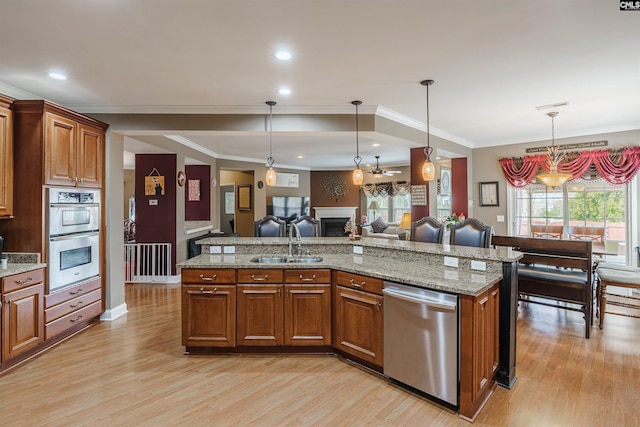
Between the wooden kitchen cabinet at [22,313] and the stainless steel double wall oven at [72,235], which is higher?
the stainless steel double wall oven at [72,235]

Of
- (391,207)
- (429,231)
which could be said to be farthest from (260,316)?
(391,207)

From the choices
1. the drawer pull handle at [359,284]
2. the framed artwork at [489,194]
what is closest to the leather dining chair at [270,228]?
the drawer pull handle at [359,284]

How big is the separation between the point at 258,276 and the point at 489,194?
5.35 m

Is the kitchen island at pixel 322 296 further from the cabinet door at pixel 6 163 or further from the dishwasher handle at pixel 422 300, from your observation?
the cabinet door at pixel 6 163

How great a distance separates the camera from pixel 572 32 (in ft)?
7.68

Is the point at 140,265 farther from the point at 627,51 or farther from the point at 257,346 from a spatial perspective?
the point at 627,51

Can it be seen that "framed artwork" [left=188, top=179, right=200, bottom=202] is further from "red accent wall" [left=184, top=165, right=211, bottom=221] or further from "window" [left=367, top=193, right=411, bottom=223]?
"window" [left=367, top=193, right=411, bottom=223]

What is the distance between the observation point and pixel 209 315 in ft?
10.0

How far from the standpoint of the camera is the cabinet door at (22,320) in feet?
9.08

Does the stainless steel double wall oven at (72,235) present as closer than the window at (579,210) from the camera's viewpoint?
Yes

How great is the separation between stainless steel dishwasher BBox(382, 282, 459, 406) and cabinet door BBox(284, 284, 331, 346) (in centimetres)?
64

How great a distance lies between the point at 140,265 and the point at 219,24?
5.12 meters

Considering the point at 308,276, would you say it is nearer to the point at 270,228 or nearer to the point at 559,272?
the point at 270,228

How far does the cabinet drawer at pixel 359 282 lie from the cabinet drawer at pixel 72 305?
110 inches
